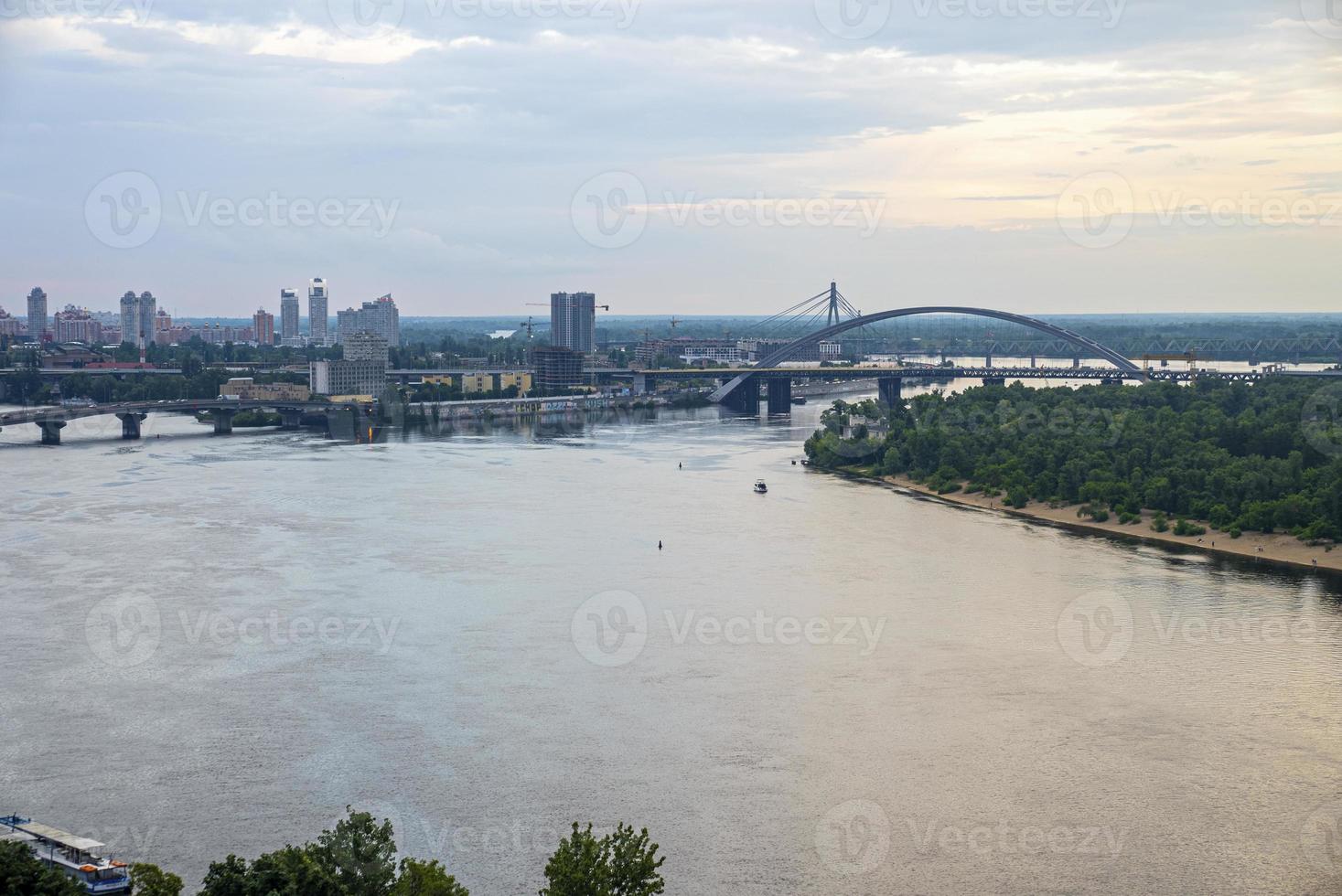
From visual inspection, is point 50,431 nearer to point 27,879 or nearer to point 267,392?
point 267,392

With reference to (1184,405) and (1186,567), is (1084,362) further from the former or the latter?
(1186,567)

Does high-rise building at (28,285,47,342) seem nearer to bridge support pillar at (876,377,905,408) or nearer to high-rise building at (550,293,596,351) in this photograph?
high-rise building at (550,293,596,351)

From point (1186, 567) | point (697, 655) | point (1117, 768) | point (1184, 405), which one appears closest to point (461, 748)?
point (697, 655)

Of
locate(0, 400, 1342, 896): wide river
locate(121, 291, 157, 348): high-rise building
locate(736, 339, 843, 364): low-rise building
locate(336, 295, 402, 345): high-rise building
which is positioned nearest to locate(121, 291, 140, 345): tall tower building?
locate(121, 291, 157, 348): high-rise building

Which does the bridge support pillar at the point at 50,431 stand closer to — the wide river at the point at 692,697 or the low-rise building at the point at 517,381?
the wide river at the point at 692,697

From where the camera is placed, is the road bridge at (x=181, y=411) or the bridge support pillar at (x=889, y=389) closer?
the road bridge at (x=181, y=411)

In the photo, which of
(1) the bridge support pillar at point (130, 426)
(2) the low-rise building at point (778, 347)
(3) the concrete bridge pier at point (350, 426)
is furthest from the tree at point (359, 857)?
(2) the low-rise building at point (778, 347)
